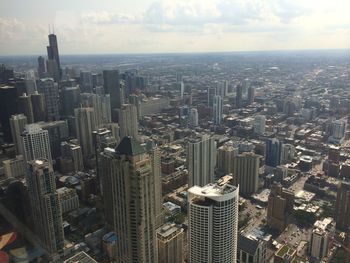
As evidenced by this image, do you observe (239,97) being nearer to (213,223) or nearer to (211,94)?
(211,94)

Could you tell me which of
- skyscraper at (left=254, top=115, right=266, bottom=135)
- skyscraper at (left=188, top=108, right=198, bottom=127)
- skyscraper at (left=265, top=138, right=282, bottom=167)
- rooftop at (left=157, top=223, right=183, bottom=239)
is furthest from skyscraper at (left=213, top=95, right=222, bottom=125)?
rooftop at (left=157, top=223, right=183, bottom=239)

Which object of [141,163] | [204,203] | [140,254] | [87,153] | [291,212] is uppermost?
[141,163]

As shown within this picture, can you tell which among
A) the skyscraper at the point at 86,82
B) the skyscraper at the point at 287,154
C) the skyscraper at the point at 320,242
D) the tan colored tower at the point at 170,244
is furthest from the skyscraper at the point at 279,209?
the skyscraper at the point at 86,82

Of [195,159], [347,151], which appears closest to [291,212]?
[195,159]

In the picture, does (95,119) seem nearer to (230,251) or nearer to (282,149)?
(282,149)

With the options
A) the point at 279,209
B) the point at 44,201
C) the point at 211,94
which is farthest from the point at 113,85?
the point at 44,201

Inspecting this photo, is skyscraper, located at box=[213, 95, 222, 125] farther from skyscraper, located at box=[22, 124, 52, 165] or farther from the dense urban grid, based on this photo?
skyscraper, located at box=[22, 124, 52, 165]

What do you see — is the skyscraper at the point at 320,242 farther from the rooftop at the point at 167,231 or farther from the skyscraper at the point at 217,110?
the skyscraper at the point at 217,110
